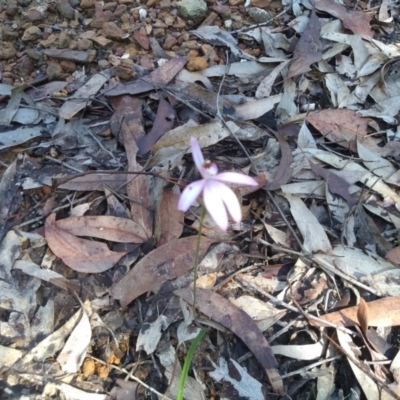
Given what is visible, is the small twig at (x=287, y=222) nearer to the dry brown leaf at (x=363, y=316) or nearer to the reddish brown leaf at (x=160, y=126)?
the dry brown leaf at (x=363, y=316)

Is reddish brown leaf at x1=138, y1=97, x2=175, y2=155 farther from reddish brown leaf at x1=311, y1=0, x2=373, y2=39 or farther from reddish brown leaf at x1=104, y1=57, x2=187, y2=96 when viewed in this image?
reddish brown leaf at x1=311, y1=0, x2=373, y2=39

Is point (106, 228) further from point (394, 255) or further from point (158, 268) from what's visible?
point (394, 255)

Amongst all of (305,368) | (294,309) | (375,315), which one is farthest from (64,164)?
(375,315)

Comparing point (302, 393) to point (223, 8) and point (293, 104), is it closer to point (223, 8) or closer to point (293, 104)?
point (293, 104)

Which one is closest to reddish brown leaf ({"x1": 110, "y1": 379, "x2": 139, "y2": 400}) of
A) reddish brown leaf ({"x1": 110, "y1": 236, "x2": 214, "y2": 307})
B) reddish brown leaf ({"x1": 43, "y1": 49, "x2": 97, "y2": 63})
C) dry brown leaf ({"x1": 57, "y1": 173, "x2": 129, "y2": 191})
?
reddish brown leaf ({"x1": 110, "y1": 236, "x2": 214, "y2": 307})

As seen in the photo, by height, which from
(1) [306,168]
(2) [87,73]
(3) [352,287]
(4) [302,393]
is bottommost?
(4) [302,393]

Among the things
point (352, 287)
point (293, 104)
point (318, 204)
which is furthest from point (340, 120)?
point (352, 287)

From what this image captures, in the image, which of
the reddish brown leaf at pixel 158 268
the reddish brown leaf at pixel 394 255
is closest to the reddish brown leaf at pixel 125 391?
the reddish brown leaf at pixel 158 268
